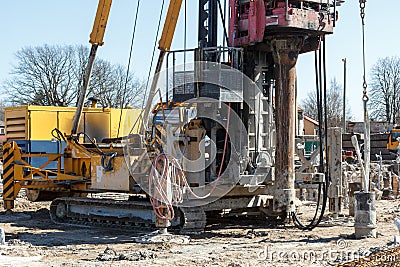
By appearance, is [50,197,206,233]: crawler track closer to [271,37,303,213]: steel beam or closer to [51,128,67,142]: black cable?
[271,37,303,213]: steel beam

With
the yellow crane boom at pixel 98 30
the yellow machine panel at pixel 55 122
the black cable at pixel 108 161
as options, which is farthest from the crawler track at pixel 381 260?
the yellow machine panel at pixel 55 122

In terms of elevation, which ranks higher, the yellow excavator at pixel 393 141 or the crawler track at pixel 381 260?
the yellow excavator at pixel 393 141

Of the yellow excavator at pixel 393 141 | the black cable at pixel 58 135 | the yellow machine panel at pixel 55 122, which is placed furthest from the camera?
the yellow excavator at pixel 393 141

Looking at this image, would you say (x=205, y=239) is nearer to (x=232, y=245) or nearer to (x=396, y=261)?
(x=232, y=245)

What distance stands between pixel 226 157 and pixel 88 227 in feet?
11.3

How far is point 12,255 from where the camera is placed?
1066cm

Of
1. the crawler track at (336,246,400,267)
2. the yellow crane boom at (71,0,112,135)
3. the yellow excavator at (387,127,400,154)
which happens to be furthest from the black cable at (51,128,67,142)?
the yellow excavator at (387,127,400,154)

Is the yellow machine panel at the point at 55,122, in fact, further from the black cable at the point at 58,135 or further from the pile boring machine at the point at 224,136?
the pile boring machine at the point at 224,136

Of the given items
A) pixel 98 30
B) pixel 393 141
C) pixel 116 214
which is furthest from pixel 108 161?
pixel 393 141

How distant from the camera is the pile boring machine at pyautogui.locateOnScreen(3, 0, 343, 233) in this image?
12633 millimetres

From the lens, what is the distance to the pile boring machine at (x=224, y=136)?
12633mm

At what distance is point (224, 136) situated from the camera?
13.5m

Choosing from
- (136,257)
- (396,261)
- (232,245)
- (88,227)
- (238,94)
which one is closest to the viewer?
(396,261)

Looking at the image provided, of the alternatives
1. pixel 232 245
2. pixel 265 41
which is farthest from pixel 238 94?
pixel 232 245
